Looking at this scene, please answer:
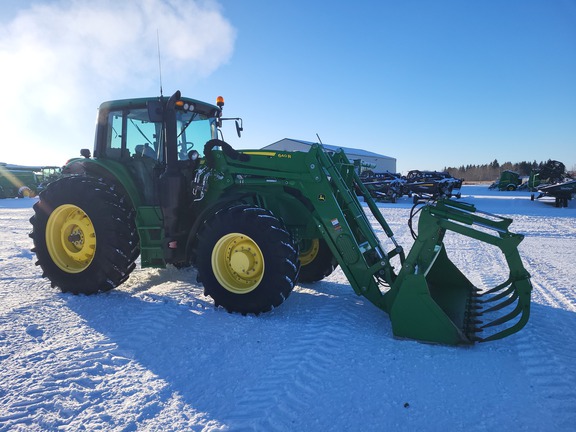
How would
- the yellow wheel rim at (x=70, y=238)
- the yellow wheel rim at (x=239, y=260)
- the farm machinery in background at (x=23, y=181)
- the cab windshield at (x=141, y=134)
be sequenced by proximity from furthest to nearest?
the farm machinery in background at (x=23, y=181)
the cab windshield at (x=141, y=134)
the yellow wheel rim at (x=70, y=238)
the yellow wheel rim at (x=239, y=260)

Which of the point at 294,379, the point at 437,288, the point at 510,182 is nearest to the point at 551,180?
the point at 510,182

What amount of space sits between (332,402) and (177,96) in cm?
356

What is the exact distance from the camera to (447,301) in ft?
13.6

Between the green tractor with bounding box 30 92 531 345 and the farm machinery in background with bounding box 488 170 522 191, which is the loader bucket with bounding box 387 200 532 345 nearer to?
the green tractor with bounding box 30 92 531 345

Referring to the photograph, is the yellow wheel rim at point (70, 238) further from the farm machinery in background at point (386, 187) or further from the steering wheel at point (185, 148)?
the farm machinery in background at point (386, 187)

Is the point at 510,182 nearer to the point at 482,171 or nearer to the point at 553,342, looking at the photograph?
the point at 553,342

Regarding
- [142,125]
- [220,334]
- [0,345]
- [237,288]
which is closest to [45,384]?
[0,345]

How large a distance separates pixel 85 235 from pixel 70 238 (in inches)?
7.8

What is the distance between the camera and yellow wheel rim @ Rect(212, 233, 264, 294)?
4.13 metres

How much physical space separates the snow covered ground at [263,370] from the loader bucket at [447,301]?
15cm

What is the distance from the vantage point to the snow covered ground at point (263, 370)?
2.32m

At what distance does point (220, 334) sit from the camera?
138 inches

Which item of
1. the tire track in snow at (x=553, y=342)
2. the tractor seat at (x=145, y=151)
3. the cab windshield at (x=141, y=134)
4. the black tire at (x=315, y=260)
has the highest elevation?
the cab windshield at (x=141, y=134)

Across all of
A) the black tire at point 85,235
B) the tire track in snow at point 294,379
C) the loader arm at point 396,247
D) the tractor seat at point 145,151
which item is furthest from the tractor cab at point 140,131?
the tire track in snow at point 294,379
